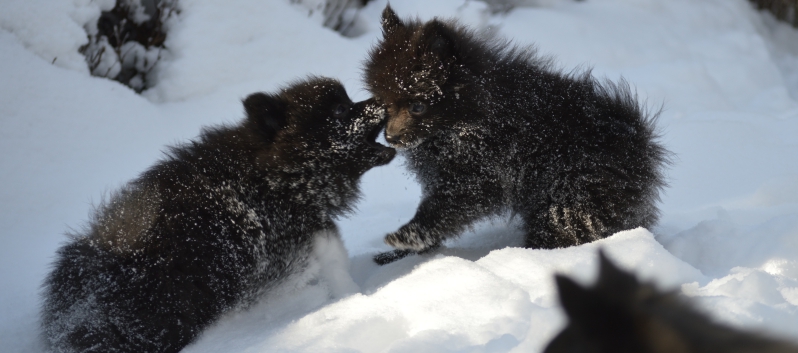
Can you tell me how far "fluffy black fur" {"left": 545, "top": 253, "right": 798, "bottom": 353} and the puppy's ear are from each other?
7.11 ft

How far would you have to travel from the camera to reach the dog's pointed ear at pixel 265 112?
11.5ft

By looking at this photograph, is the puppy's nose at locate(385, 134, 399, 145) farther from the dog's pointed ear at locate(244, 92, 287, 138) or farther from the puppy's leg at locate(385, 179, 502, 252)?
the dog's pointed ear at locate(244, 92, 287, 138)

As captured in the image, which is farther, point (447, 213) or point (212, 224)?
point (447, 213)

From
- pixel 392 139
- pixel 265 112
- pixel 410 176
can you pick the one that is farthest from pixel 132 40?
pixel 392 139

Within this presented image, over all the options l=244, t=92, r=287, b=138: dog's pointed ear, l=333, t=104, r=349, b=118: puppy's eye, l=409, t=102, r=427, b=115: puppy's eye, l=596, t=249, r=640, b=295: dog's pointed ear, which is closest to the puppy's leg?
l=409, t=102, r=427, b=115: puppy's eye

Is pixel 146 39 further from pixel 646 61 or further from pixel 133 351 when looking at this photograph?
pixel 646 61

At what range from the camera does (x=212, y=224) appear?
10.1 feet

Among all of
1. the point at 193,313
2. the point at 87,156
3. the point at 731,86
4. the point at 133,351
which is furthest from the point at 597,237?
the point at 731,86

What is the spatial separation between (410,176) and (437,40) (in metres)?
0.98

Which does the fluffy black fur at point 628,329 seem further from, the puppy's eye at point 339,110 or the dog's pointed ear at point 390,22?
the dog's pointed ear at point 390,22

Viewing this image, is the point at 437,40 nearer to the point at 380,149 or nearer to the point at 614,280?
the point at 380,149

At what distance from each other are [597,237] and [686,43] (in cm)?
603

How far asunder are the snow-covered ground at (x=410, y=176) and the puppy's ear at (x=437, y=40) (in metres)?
1.04

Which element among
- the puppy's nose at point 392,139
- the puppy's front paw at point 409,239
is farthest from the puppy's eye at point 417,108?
the puppy's front paw at point 409,239
